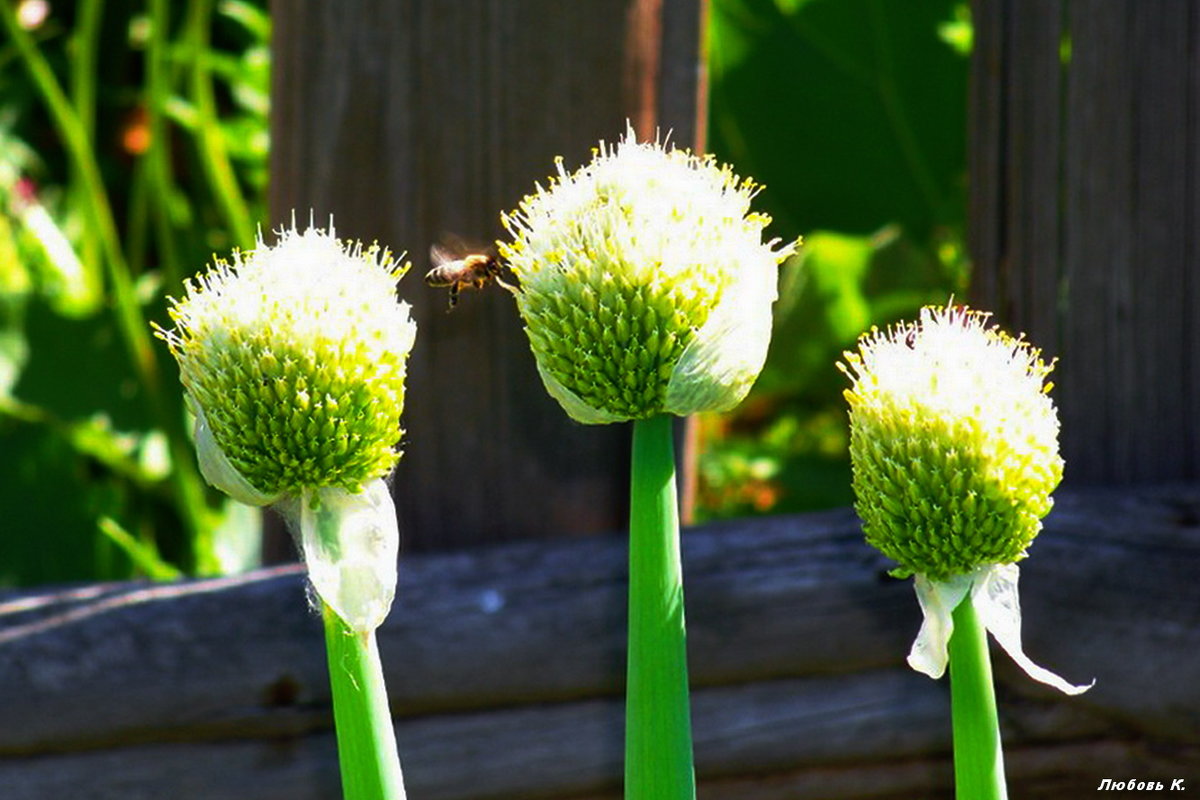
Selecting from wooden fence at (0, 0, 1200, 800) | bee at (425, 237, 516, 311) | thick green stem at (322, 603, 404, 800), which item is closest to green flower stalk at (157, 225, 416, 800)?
thick green stem at (322, 603, 404, 800)

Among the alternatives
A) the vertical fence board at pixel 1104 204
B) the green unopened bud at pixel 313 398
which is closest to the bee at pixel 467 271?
the green unopened bud at pixel 313 398

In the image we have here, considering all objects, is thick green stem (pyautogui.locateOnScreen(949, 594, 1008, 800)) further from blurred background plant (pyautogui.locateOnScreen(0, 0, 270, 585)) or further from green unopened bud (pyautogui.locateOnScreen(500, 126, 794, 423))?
blurred background plant (pyautogui.locateOnScreen(0, 0, 270, 585))

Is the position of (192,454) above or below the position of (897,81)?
below

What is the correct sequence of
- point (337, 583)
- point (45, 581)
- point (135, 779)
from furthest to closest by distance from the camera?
1. point (45, 581)
2. point (135, 779)
3. point (337, 583)

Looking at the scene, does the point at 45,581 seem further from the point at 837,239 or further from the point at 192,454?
the point at 837,239

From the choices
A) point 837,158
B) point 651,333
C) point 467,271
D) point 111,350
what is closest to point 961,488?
point 651,333

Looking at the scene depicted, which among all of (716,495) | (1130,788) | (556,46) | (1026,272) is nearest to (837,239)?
(716,495)

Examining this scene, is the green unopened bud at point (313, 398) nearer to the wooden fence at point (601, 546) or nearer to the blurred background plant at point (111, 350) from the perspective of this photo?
the wooden fence at point (601, 546)
